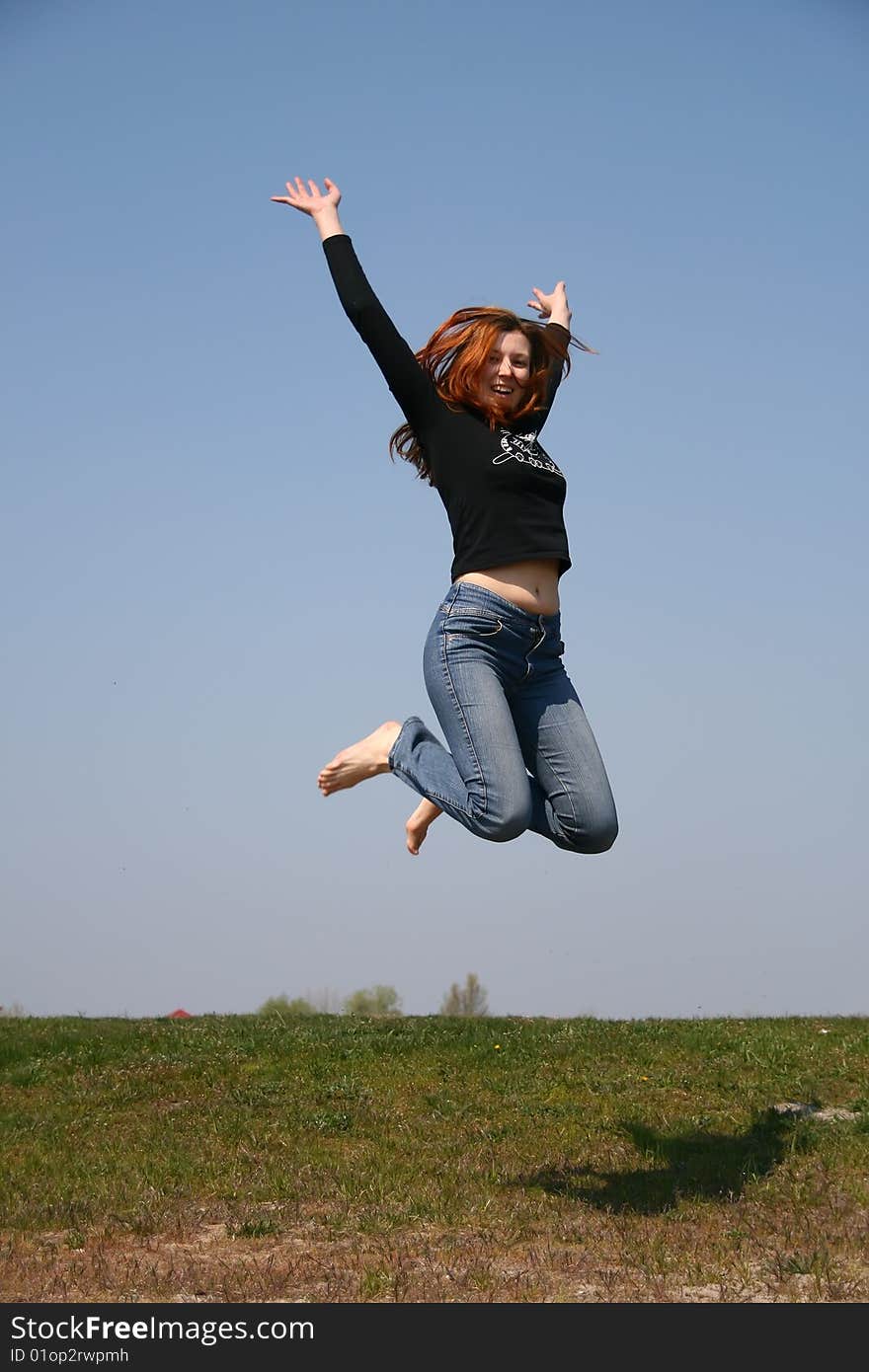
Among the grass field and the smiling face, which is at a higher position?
the smiling face

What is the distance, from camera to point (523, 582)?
7.51m

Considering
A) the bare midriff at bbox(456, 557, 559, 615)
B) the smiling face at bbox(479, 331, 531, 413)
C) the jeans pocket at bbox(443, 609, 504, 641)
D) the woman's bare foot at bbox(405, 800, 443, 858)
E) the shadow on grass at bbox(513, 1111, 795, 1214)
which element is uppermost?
the smiling face at bbox(479, 331, 531, 413)

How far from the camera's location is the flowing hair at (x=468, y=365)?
308 inches

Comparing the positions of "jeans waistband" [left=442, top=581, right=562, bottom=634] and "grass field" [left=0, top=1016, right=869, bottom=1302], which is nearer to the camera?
"jeans waistband" [left=442, top=581, right=562, bottom=634]

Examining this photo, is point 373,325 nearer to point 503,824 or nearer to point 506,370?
point 506,370

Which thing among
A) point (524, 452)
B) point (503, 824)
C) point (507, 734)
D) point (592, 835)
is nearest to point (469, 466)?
point (524, 452)

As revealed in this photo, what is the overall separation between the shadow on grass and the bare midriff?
412 cm

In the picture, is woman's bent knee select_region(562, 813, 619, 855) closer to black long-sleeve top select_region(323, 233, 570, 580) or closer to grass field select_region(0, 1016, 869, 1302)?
black long-sleeve top select_region(323, 233, 570, 580)

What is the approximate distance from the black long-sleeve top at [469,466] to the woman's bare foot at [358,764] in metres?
1.16

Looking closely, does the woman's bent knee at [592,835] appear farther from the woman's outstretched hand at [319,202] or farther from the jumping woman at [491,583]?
the woman's outstretched hand at [319,202]

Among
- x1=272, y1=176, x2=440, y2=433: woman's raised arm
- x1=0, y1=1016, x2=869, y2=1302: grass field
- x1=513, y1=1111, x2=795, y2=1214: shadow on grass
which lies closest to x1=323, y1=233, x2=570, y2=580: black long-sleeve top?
x1=272, y1=176, x2=440, y2=433: woman's raised arm

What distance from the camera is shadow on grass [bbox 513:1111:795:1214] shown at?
939 cm
